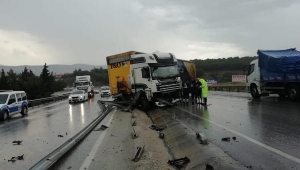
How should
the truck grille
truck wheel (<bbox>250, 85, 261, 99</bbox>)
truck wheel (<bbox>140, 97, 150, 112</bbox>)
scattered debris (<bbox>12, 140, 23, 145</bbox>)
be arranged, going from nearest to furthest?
scattered debris (<bbox>12, 140, 23, 145</bbox>) → the truck grille → truck wheel (<bbox>140, 97, 150, 112</bbox>) → truck wheel (<bbox>250, 85, 261, 99</bbox>)

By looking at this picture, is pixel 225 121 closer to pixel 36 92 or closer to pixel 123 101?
pixel 123 101

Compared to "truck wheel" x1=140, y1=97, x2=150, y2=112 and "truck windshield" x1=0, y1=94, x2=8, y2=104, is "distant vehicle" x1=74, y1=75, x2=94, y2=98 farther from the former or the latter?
"truck wheel" x1=140, y1=97, x2=150, y2=112

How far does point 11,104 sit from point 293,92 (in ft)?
59.6

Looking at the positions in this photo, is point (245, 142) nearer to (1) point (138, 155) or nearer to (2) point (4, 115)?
(1) point (138, 155)

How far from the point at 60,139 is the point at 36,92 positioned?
6147 centimetres

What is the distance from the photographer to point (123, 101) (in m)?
21.7

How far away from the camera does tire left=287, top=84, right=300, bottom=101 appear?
18.4 meters

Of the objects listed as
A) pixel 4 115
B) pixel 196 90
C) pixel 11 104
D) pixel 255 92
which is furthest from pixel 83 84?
pixel 255 92

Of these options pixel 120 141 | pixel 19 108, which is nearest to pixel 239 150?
pixel 120 141

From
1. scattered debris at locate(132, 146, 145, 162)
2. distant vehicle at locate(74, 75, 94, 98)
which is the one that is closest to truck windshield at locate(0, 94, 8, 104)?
scattered debris at locate(132, 146, 145, 162)

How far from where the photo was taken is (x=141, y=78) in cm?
2009

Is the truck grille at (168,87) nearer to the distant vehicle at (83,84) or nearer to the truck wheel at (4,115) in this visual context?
the truck wheel at (4,115)

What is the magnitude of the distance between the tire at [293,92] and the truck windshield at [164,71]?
700 centimetres

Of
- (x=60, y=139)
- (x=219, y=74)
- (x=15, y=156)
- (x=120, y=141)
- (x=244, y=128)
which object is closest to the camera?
(x=15, y=156)
